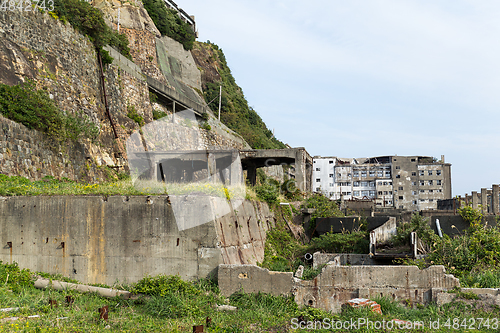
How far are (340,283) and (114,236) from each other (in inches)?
227

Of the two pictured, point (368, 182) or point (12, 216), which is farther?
point (368, 182)

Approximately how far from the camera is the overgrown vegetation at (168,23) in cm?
4381

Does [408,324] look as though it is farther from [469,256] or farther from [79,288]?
[79,288]

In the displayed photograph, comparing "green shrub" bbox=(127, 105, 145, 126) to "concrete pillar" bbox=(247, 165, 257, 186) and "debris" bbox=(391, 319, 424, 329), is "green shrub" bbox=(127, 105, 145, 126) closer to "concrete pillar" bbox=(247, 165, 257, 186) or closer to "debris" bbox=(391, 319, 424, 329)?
"concrete pillar" bbox=(247, 165, 257, 186)

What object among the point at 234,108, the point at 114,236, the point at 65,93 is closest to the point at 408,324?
the point at 114,236

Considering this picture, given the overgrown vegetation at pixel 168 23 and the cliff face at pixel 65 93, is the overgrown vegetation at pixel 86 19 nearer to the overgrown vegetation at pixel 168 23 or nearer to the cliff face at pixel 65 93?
the cliff face at pixel 65 93

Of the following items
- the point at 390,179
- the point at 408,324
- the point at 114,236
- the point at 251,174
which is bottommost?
the point at 408,324

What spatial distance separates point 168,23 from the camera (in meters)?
44.9

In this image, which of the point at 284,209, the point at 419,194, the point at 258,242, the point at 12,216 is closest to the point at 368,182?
the point at 419,194

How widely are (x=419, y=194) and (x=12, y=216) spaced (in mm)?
68891

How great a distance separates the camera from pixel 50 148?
1650cm

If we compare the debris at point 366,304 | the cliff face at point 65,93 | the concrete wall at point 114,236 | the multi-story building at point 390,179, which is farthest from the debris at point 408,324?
the multi-story building at point 390,179

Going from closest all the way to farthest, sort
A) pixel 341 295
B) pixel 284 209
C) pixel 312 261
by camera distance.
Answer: pixel 341 295, pixel 312 261, pixel 284 209

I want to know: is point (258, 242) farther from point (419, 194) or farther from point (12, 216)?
point (419, 194)
